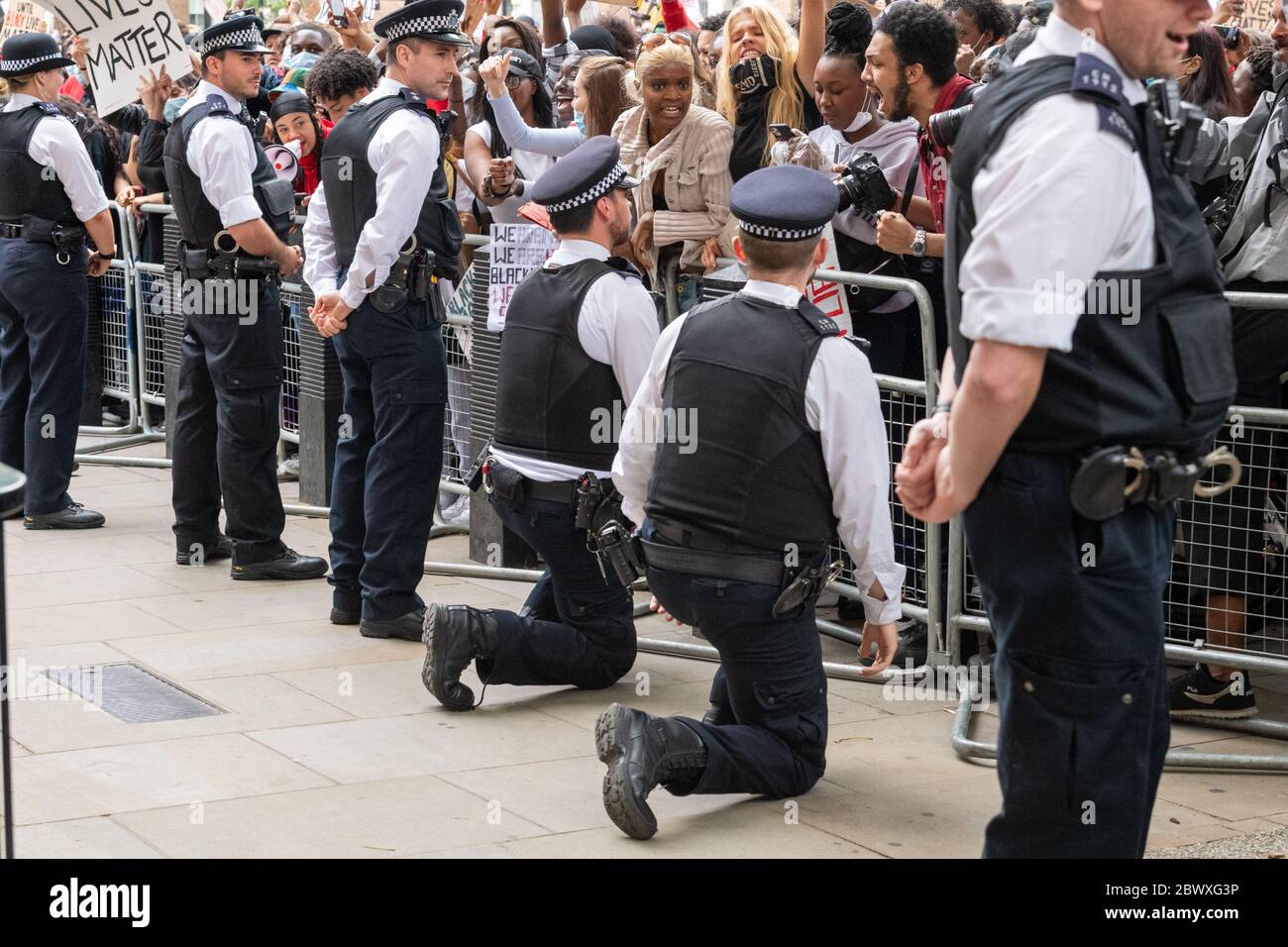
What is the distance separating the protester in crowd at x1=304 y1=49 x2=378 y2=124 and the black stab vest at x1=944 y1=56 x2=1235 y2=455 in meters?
6.22

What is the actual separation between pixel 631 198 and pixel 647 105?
1.32 ft

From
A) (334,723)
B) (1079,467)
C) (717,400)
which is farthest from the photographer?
(334,723)

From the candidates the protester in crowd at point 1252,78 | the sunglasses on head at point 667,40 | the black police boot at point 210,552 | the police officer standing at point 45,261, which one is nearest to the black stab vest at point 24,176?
the police officer standing at point 45,261

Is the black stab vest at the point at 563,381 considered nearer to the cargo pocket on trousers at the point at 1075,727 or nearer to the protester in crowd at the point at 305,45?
the cargo pocket on trousers at the point at 1075,727

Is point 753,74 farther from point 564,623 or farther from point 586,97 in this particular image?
point 564,623

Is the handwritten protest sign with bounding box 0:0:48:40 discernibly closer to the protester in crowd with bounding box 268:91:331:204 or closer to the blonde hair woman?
the protester in crowd with bounding box 268:91:331:204

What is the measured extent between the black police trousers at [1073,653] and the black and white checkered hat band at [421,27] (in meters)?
4.18

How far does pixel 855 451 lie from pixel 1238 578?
5.85ft

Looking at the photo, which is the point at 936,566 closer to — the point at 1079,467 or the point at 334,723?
the point at 334,723

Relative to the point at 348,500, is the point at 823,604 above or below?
below

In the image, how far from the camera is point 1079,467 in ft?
9.73

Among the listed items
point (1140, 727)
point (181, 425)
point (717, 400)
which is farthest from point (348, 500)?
point (1140, 727)

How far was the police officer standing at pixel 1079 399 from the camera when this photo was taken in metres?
2.81

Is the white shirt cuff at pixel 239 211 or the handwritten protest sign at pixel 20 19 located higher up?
the handwritten protest sign at pixel 20 19
